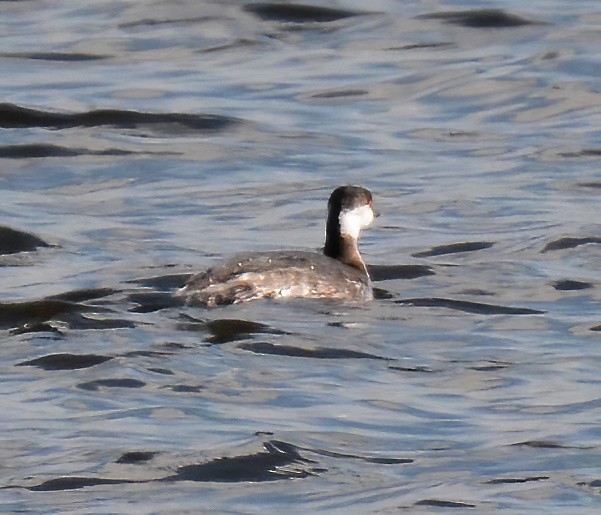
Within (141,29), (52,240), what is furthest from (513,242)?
(141,29)

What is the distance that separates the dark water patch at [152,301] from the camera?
37.3 ft

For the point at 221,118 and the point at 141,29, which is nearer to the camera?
the point at 221,118

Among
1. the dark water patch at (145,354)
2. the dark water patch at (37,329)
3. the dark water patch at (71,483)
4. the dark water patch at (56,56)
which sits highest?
the dark water patch at (56,56)

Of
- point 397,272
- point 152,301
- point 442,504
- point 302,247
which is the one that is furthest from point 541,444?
point 302,247

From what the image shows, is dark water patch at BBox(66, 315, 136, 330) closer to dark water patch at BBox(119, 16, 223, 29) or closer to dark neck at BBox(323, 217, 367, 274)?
dark neck at BBox(323, 217, 367, 274)

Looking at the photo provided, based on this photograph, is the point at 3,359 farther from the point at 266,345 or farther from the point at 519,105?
the point at 519,105

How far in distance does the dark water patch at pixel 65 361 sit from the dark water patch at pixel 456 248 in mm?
3505

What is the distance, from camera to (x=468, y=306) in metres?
11.7

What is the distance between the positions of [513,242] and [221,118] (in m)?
4.79

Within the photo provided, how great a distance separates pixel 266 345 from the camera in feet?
34.8

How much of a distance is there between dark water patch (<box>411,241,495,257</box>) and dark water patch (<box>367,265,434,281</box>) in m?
0.27

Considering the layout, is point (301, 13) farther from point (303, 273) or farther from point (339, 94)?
point (303, 273)

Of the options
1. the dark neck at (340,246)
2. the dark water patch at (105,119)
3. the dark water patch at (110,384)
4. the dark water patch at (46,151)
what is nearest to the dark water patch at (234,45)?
the dark water patch at (105,119)

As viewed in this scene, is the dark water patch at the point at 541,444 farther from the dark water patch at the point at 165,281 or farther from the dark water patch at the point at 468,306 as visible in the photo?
the dark water patch at the point at 165,281
